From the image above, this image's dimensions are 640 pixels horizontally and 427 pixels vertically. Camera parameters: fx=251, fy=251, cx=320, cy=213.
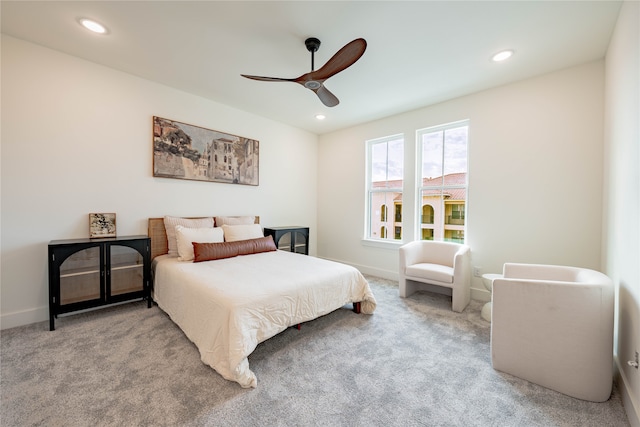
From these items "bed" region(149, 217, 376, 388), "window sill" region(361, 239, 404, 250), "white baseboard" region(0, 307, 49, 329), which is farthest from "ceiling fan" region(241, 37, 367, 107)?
"white baseboard" region(0, 307, 49, 329)

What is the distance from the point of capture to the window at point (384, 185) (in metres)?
4.27

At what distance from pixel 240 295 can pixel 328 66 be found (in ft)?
6.35

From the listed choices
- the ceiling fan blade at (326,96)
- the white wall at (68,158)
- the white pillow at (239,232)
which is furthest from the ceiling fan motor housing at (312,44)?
the white pillow at (239,232)

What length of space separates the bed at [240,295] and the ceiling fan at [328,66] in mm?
1783

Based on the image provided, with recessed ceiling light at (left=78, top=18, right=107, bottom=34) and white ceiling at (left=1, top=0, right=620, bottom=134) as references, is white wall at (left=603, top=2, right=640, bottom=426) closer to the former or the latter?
white ceiling at (left=1, top=0, right=620, bottom=134)

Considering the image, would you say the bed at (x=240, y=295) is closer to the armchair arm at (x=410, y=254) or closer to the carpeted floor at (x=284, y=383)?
the carpeted floor at (x=284, y=383)

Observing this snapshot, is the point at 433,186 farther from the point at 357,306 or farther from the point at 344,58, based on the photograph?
the point at 344,58

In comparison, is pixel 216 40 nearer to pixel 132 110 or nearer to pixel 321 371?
pixel 132 110

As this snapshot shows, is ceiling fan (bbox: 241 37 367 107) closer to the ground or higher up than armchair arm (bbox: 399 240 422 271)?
higher up

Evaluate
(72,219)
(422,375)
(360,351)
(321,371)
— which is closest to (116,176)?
(72,219)

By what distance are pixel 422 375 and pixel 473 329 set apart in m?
1.05

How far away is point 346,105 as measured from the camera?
376 centimetres

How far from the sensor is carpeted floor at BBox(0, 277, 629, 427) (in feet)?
4.70

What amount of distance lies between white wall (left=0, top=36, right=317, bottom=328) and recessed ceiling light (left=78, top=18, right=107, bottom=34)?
0.71 meters
